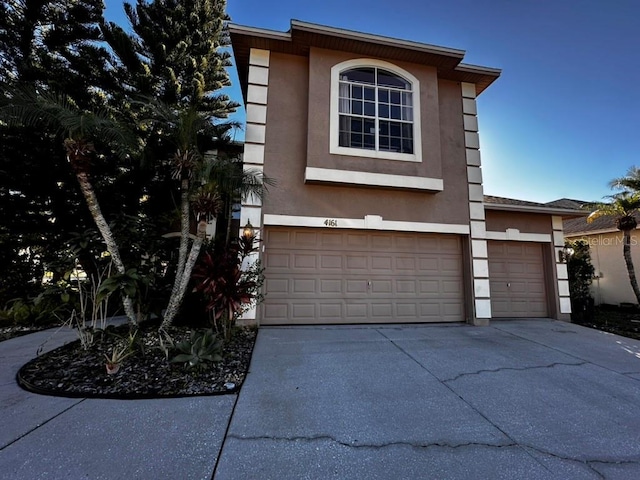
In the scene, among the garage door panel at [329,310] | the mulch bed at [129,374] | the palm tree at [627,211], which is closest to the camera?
the mulch bed at [129,374]

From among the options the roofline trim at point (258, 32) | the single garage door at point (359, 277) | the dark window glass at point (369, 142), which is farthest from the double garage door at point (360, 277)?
the roofline trim at point (258, 32)

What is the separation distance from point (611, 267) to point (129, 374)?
1616 centimetres

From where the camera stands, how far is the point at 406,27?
7336mm

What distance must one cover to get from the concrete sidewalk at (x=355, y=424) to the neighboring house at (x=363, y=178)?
2.34m

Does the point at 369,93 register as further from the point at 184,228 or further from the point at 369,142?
the point at 184,228

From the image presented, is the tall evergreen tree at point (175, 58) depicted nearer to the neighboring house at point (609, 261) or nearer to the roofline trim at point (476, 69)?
the roofline trim at point (476, 69)

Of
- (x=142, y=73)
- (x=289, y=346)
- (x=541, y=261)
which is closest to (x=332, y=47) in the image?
(x=142, y=73)

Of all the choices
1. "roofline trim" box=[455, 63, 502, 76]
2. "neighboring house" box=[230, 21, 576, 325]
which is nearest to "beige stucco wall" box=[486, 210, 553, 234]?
"neighboring house" box=[230, 21, 576, 325]

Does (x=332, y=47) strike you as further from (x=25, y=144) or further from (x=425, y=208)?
(x=25, y=144)

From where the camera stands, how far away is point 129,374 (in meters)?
3.74

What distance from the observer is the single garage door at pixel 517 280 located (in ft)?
26.4

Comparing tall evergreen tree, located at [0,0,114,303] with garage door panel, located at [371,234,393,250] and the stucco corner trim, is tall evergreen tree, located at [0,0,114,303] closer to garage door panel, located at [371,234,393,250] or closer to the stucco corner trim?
the stucco corner trim

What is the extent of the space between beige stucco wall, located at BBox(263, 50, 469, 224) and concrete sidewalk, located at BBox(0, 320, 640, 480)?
3487 millimetres

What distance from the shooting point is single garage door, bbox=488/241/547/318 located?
26.4 ft
